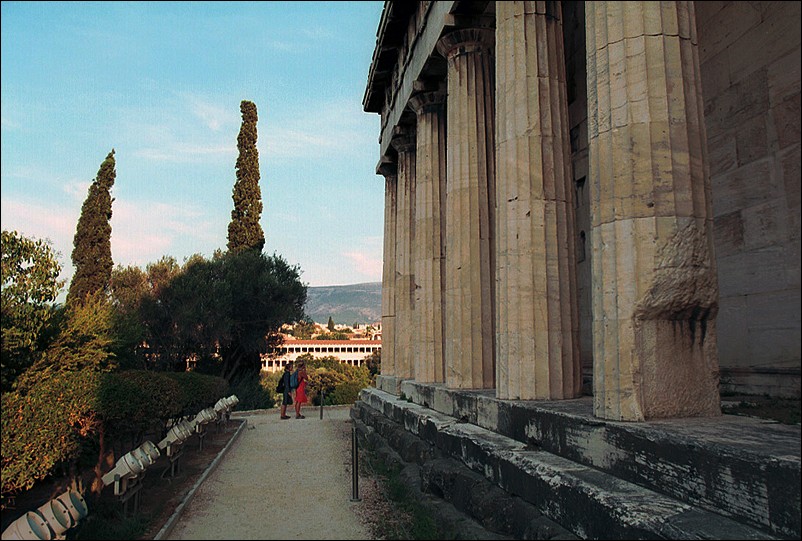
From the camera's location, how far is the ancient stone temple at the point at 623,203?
226 inches

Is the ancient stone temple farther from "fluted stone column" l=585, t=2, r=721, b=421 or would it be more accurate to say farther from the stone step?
the stone step

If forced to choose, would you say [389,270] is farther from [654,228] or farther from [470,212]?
[654,228]

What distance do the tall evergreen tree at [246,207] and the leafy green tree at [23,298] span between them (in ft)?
70.2

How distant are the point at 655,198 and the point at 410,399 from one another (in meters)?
9.06

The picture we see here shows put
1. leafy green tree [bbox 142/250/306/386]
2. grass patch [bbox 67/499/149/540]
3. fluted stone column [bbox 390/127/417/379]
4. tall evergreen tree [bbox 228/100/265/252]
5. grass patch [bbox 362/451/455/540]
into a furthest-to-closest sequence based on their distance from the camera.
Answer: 1. tall evergreen tree [bbox 228/100/265/252]
2. leafy green tree [bbox 142/250/306/386]
3. fluted stone column [bbox 390/127/417/379]
4. grass patch [bbox 67/499/149/540]
5. grass patch [bbox 362/451/455/540]

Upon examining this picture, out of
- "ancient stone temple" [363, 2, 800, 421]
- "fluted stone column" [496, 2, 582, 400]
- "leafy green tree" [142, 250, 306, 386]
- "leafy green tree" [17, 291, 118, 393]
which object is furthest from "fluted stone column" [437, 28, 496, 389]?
"leafy green tree" [142, 250, 306, 386]

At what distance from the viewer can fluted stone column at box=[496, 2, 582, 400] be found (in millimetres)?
8391

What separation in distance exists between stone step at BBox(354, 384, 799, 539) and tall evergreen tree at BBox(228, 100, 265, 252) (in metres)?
24.5

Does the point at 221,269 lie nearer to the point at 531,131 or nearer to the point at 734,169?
the point at 531,131

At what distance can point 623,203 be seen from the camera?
5.93m

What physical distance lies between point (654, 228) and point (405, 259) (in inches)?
482

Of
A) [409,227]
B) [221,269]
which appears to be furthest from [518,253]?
[221,269]

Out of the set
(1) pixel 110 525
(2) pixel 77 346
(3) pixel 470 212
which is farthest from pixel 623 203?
(2) pixel 77 346

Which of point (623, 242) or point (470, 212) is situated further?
point (470, 212)
